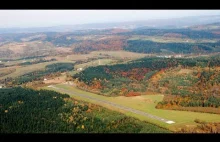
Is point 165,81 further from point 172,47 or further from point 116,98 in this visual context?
point 172,47

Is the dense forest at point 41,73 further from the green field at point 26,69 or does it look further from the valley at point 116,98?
the green field at point 26,69

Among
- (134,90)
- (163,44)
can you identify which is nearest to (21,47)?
(163,44)

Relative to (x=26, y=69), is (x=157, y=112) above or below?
above

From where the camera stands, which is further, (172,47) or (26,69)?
(172,47)

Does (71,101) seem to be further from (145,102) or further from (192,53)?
(192,53)

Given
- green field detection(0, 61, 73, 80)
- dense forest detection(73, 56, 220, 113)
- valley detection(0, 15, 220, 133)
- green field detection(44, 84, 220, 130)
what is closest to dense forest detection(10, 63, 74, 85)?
valley detection(0, 15, 220, 133)

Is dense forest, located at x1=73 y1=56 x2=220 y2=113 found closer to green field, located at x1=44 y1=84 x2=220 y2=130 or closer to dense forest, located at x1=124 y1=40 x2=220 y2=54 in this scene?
green field, located at x1=44 y1=84 x2=220 y2=130

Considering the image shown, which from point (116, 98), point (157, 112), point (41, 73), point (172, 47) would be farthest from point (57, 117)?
point (172, 47)

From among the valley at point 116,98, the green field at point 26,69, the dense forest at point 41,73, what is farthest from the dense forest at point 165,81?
the green field at point 26,69

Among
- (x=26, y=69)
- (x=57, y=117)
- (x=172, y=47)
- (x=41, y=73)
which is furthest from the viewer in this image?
(x=172, y=47)
